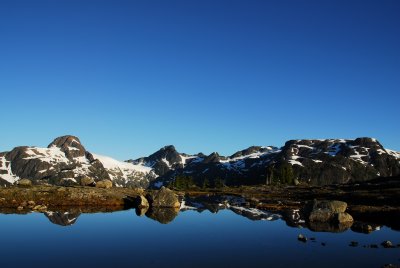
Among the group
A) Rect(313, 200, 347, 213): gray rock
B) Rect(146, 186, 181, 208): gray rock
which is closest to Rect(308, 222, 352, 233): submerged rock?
Rect(313, 200, 347, 213): gray rock

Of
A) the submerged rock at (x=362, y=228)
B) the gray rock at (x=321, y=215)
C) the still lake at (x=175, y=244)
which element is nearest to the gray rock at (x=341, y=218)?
the gray rock at (x=321, y=215)

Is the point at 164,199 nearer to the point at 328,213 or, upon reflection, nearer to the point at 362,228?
the point at 328,213

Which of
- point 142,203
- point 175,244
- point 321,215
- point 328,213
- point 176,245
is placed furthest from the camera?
point 142,203

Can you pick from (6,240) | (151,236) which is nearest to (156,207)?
(151,236)

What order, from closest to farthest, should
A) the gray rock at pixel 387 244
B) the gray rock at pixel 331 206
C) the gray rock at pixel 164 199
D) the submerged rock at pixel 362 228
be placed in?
Result: the gray rock at pixel 387 244
the submerged rock at pixel 362 228
the gray rock at pixel 331 206
the gray rock at pixel 164 199

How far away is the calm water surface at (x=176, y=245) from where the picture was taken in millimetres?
36875

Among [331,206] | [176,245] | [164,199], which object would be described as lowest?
[176,245]

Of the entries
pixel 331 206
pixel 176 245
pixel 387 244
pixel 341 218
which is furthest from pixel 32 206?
pixel 387 244

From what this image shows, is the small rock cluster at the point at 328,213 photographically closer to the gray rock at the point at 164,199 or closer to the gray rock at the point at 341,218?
the gray rock at the point at 341,218

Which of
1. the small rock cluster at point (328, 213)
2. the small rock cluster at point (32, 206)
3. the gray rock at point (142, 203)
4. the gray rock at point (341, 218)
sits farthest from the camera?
the gray rock at point (142, 203)

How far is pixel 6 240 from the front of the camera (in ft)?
159

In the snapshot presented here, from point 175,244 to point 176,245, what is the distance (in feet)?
2.34

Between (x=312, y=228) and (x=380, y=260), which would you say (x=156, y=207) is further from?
(x=380, y=260)

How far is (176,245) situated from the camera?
4616cm
